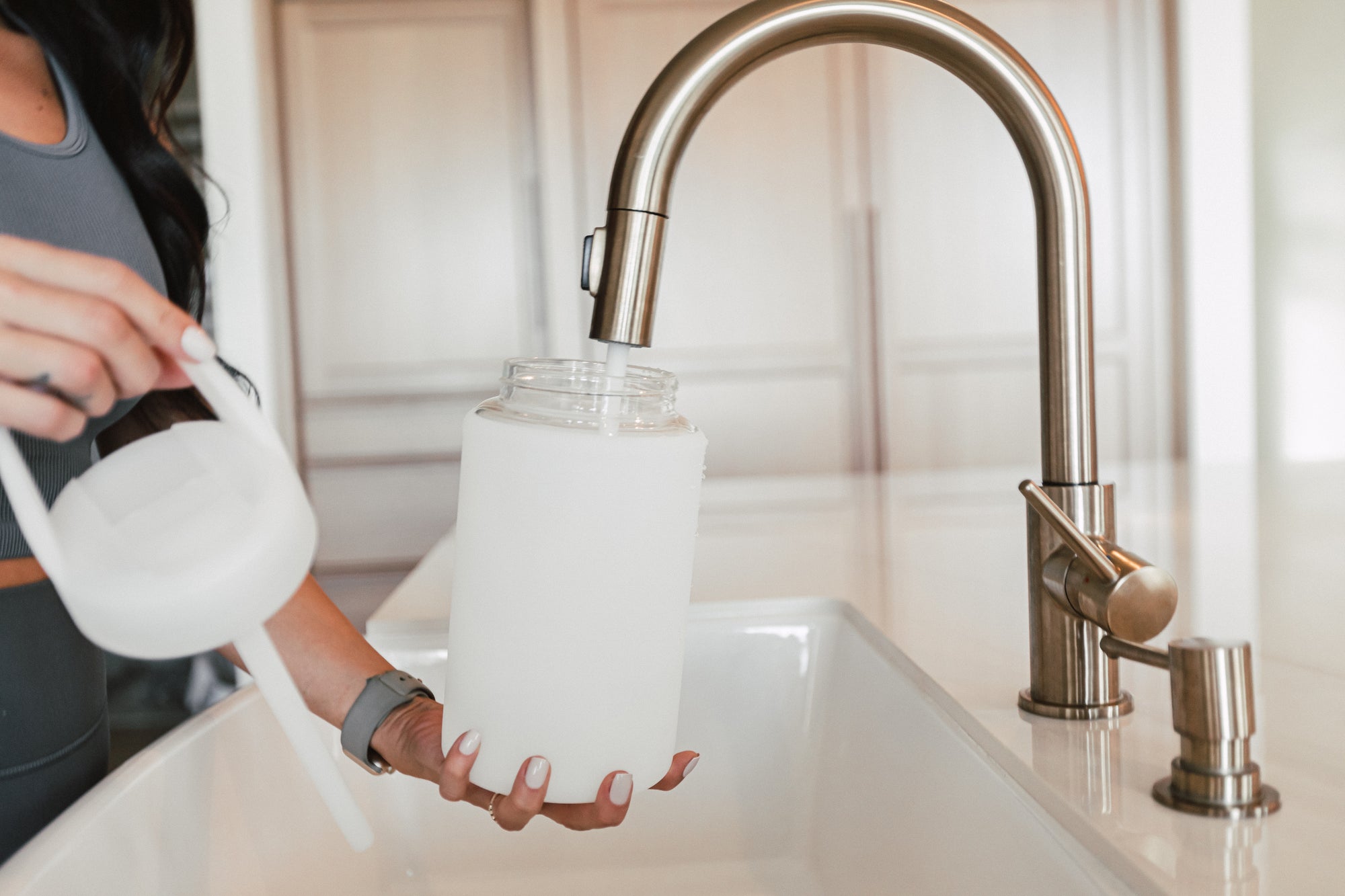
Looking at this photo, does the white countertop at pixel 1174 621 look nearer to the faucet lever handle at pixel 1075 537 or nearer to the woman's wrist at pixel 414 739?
the faucet lever handle at pixel 1075 537

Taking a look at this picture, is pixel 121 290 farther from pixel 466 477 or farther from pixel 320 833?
pixel 320 833

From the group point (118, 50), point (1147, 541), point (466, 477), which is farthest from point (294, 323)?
point (466, 477)

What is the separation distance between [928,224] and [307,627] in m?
2.39

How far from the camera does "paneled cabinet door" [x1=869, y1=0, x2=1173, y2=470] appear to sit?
2666mm

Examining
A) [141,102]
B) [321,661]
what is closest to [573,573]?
[321,661]

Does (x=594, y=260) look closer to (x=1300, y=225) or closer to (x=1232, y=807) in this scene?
(x=1232, y=807)

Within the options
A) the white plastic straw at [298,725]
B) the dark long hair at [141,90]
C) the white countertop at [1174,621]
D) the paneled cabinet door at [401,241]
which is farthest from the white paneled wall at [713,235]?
the white plastic straw at [298,725]

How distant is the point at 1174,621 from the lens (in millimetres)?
601

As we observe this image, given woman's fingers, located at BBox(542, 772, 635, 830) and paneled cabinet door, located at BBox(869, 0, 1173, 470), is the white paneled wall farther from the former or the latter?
woman's fingers, located at BBox(542, 772, 635, 830)

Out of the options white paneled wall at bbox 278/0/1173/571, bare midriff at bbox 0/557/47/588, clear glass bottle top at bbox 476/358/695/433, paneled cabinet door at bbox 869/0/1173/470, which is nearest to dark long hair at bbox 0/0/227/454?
bare midriff at bbox 0/557/47/588

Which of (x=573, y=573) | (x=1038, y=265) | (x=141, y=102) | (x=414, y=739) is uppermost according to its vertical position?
(x=141, y=102)

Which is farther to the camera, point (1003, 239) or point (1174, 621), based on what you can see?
point (1003, 239)

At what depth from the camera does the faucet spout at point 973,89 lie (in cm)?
36

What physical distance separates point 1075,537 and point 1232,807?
0.10 metres
